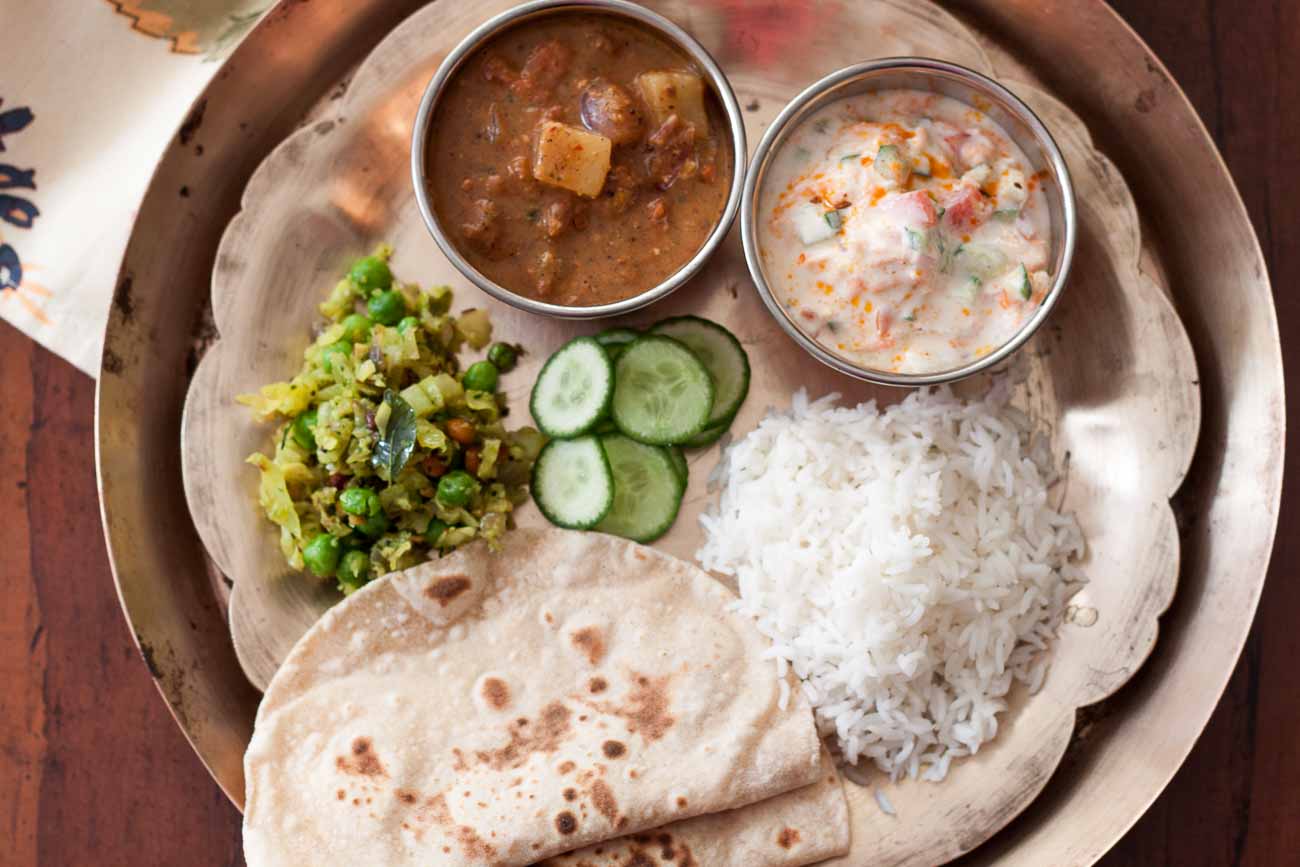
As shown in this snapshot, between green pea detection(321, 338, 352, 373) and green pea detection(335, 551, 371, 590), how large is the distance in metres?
0.58

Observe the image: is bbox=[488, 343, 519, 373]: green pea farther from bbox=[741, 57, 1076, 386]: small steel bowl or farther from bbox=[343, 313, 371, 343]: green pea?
bbox=[741, 57, 1076, 386]: small steel bowl

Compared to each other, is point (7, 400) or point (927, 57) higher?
point (927, 57)

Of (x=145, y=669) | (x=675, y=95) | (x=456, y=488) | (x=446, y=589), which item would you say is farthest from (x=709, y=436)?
(x=145, y=669)

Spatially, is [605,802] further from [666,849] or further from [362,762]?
[362,762]

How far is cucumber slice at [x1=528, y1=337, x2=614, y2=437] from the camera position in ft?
11.3

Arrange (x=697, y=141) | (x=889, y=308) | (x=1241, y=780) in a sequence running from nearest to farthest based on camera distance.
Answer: (x=889, y=308), (x=697, y=141), (x=1241, y=780)

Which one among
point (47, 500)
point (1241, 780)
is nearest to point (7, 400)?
point (47, 500)

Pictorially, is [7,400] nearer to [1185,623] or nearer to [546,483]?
[546,483]

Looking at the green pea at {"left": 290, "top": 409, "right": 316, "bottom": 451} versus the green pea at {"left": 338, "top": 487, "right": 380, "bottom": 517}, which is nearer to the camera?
the green pea at {"left": 338, "top": 487, "right": 380, "bottom": 517}

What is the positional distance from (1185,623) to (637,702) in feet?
5.70

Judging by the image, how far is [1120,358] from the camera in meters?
3.52

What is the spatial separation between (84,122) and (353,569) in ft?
6.28

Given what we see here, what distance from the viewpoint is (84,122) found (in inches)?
153

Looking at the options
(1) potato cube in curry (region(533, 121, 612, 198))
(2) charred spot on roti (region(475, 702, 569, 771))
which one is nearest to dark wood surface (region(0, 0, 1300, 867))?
(2) charred spot on roti (region(475, 702, 569, 771))
